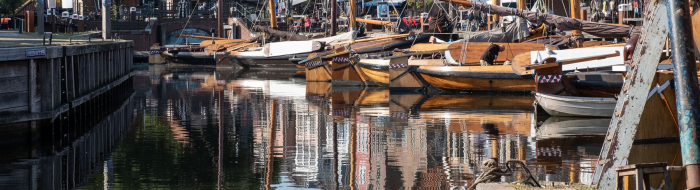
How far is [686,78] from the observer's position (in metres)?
8.02

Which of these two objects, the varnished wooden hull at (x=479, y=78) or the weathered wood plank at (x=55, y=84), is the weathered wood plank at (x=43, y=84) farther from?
the varnished wooden hull at (x=479, y=78)

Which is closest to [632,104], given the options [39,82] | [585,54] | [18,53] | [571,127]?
[571,127]

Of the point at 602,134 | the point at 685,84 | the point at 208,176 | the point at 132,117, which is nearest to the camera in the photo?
the point at 685,84

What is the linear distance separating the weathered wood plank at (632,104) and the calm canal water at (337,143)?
2979 mm

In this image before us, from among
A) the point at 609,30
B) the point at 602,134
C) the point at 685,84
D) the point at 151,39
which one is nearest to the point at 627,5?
the point at 609,30

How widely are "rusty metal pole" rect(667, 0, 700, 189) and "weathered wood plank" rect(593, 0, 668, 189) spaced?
1218 millimetres

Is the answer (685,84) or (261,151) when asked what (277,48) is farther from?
(685,84)

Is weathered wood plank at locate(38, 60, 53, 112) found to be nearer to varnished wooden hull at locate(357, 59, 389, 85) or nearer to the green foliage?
varnished wooden hull at locate(357, 59, 389, 85)

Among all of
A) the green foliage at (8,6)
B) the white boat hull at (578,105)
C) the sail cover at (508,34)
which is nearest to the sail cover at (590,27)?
the white boat hull at (578,105)

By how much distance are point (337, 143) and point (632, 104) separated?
8.63m

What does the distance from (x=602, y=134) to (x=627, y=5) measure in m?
20.3

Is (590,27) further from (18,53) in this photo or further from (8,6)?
→ (8,6)

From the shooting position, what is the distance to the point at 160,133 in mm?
19422

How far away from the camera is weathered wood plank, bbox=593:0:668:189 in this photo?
9.30m
